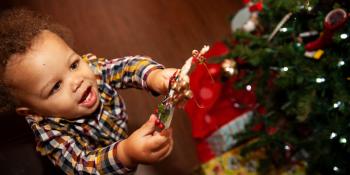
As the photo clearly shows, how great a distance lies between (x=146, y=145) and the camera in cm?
63

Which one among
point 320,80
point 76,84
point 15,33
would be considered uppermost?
point 15,33

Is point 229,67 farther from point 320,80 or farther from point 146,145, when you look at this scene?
point 146,145

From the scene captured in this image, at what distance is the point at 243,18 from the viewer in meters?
1.55

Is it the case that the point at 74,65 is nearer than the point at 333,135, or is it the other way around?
the point at 74,65

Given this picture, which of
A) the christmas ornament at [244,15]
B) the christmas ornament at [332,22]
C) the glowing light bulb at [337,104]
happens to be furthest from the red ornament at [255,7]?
the glowing light bulb at [337,104]

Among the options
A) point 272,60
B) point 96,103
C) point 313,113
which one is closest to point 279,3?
point 272,60

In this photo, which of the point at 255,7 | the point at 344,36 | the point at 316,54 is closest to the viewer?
the point at 344,36

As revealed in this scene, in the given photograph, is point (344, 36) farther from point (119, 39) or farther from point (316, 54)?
point (119, 39)

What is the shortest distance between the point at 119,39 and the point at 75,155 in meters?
0.34

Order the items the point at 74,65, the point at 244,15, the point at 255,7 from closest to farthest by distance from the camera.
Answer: the point at 74,65
the point at 255,7
the point at 244,15

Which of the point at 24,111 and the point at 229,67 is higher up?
the point at 24,111

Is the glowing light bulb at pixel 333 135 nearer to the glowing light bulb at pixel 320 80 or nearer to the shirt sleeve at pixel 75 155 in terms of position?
the glowing light bulb at pixel 320 80

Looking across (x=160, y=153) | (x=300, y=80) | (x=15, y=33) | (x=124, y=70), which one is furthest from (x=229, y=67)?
(x=15, y=33)

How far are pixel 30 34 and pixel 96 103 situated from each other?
192 millimetres
